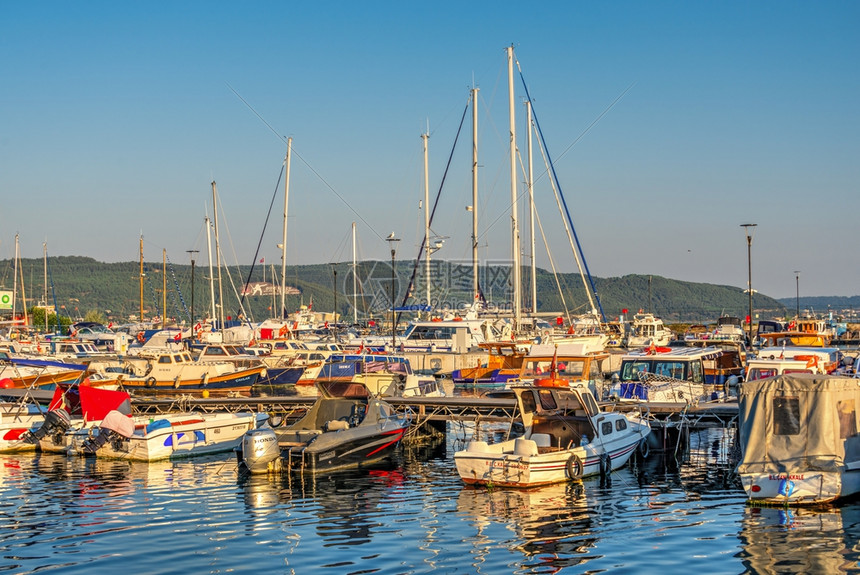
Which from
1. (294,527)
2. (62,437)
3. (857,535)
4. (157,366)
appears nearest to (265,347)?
(157,366)

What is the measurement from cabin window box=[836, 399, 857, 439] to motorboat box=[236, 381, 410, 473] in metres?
11.8

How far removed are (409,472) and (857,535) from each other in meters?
11.7

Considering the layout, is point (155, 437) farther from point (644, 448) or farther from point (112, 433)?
Answer: point (644, 448)

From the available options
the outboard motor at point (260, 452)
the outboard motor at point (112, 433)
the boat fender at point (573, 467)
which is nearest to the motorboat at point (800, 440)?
the boat fender at point (573, 467)

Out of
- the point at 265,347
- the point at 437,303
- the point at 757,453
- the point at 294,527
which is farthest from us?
the point at 437,303

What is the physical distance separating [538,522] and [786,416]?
18.9 feet

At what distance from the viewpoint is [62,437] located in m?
27.7

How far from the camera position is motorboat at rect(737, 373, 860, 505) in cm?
1867

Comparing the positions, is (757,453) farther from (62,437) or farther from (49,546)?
(62,437)

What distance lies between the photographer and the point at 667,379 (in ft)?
111

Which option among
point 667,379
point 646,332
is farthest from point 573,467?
point 646,332

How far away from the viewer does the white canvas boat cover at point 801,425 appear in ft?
62.2

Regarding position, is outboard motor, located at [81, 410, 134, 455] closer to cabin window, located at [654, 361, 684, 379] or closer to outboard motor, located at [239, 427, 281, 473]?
outboard motor, located at [239, 427, 281, 473]

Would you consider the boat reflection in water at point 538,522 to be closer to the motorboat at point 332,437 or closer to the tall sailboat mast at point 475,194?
the motorboat at point 332,437
